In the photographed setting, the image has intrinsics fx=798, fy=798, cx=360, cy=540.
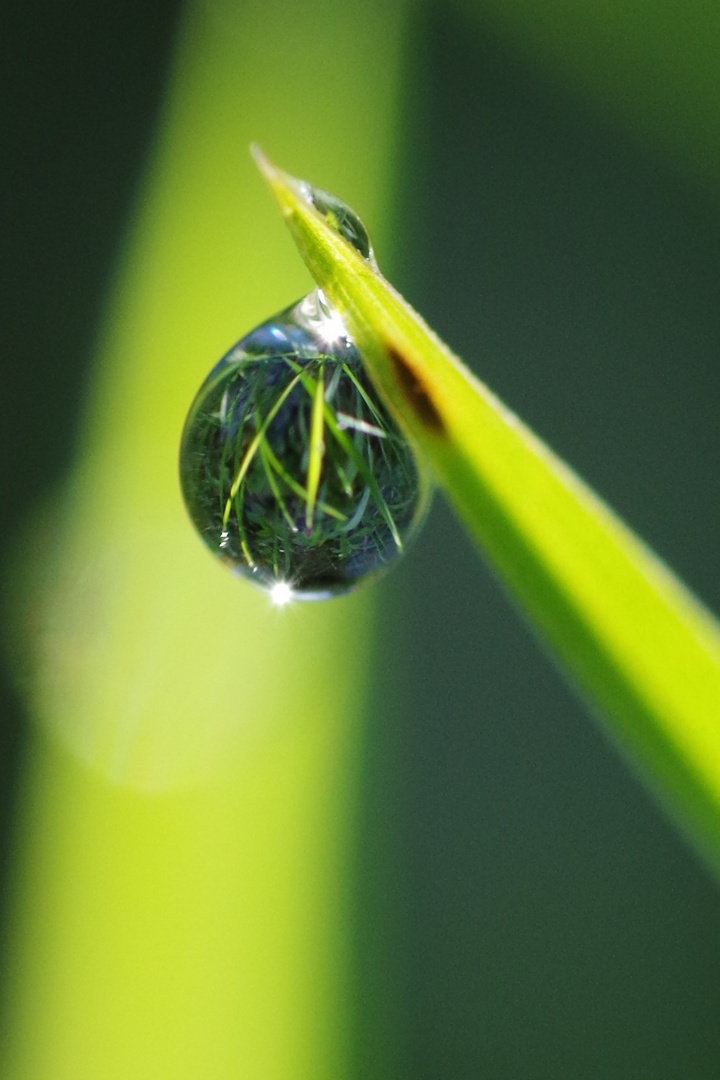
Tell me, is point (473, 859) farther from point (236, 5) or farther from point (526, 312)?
point (236, 5)

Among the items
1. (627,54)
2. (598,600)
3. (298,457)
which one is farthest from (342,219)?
(627,54)

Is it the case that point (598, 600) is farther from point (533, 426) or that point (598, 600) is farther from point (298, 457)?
point (533, 426)

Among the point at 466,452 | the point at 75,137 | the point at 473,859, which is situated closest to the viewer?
the point at 466,452

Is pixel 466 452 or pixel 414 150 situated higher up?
pixel 414 150

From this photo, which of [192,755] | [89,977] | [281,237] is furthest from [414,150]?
[89,977]

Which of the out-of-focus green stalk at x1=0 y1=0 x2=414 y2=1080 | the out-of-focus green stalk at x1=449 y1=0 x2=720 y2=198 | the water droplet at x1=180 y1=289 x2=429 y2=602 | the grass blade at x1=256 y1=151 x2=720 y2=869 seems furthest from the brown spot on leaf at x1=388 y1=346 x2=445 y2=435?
the out-of-focus green stalk at x1=449 y1=0 x2=720 y2=198
